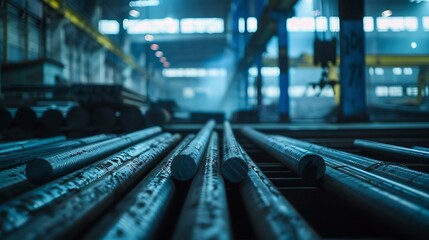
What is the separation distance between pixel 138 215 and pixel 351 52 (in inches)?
185

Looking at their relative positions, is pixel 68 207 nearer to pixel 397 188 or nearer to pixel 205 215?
pixel 205 215

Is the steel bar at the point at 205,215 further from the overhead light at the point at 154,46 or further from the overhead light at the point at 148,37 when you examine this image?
the overhead light at the point at 154,46

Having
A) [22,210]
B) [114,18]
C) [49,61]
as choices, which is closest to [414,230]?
[22,210]

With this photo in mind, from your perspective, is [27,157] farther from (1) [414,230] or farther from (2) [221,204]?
(1) [414,230]

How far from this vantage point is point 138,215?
2.66 ft

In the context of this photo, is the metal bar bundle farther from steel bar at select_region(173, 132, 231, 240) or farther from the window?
the window

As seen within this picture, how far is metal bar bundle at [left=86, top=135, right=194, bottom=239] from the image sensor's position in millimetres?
719

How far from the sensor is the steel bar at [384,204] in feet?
2.53

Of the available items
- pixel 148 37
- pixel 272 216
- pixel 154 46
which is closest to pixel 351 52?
pixel 272 216

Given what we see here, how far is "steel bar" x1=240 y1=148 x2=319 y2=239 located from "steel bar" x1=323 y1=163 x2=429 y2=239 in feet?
0.98

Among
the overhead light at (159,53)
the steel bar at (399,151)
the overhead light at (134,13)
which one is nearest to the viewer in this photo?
the steel bar at (399,151)

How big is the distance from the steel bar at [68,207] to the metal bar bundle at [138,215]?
0.08m

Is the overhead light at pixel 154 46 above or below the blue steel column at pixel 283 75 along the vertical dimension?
above

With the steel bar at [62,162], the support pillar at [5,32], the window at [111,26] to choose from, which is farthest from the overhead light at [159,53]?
the steel bar at [62,162]
